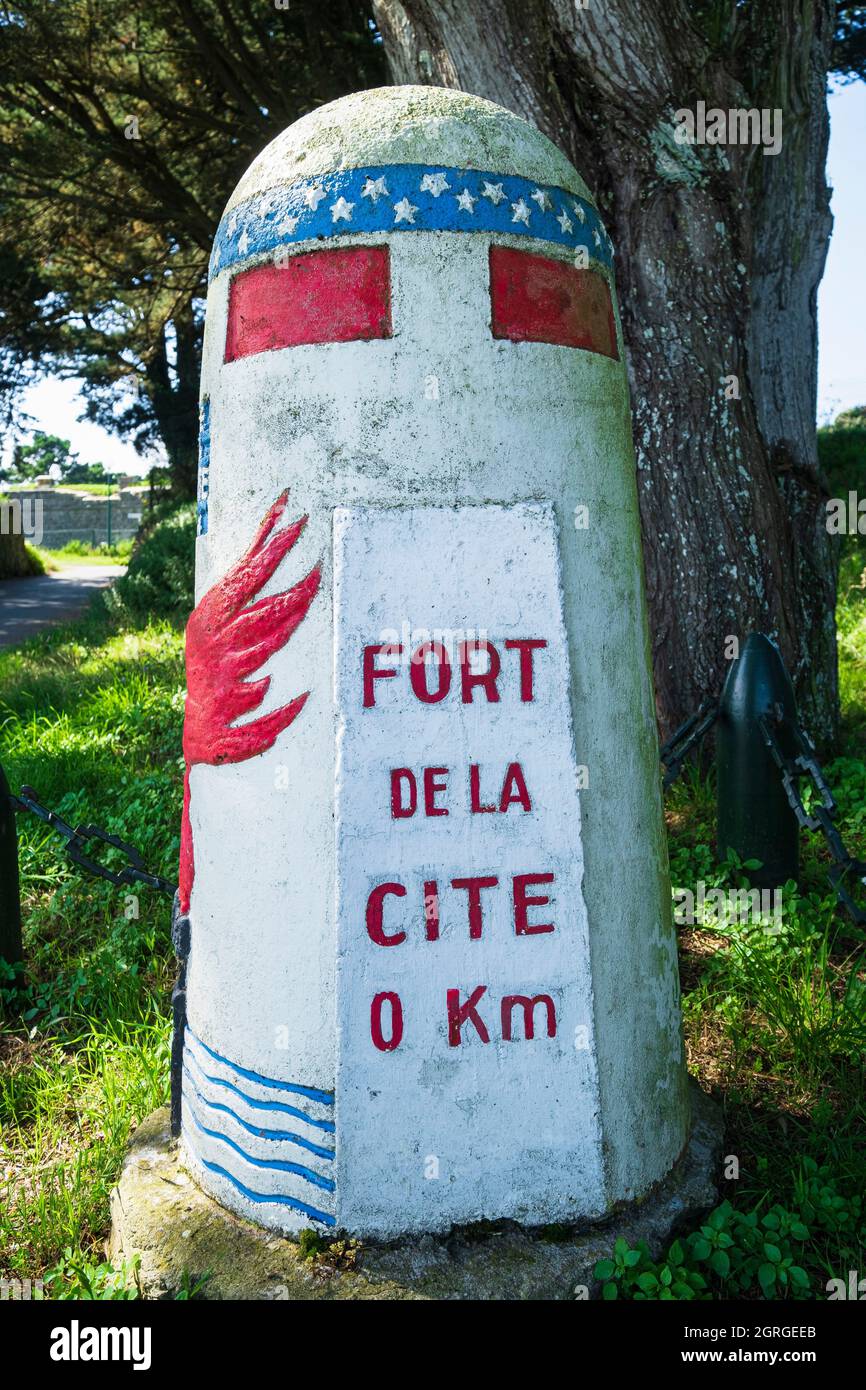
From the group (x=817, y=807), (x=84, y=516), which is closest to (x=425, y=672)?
(x=817, y=807)

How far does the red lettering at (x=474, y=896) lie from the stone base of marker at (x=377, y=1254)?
58cm

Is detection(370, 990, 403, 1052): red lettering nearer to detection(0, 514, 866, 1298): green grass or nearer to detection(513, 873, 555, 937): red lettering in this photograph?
detection(513, 873, 555, 937): red lettering

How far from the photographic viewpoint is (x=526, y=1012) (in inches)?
83.8

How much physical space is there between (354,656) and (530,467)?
51 centimetres

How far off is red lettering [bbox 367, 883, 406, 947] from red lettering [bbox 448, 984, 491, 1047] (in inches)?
6.0

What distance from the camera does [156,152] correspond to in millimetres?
10625

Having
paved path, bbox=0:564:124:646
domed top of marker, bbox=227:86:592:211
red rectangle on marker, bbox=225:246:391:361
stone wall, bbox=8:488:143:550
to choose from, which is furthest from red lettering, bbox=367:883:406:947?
stone wall, bbox=8:488:143:550

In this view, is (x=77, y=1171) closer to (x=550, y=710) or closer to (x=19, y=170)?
(x=550, y=710)

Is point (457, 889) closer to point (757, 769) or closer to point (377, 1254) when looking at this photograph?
point (377, 1254)

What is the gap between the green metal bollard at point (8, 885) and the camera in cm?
362

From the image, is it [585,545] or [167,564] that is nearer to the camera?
[585,545]

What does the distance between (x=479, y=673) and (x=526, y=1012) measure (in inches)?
26.4

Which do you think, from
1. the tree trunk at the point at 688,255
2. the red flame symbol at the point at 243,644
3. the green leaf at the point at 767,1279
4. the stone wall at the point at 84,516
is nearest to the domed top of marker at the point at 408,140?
the red flame symbol at the point at 243,644
